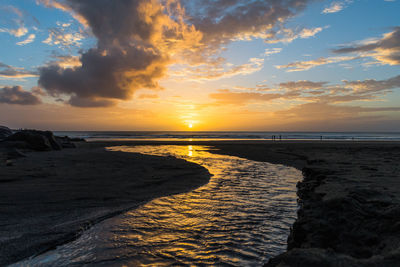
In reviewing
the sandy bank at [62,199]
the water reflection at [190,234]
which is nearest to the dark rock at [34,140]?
the sandy bank at [62,199]

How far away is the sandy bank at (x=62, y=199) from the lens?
14.5 ft

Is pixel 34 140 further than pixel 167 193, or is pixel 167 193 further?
Result: pixel 34 140

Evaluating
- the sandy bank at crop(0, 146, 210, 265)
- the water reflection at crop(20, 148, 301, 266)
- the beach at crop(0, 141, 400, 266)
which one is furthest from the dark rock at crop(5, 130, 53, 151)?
the water reflection at crop(20, 148, 301, 266)

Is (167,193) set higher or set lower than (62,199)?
lower

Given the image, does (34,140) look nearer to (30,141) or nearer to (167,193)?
(30,141)

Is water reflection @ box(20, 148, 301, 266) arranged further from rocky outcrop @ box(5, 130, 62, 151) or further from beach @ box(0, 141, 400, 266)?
rocky outcrop @ box(5, 130, 62, 151)

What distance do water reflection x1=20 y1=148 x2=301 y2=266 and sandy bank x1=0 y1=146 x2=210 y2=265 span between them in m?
0.42

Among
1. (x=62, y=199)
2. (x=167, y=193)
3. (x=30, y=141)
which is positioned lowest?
(x=167, y=193)

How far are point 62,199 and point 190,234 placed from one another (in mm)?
4150

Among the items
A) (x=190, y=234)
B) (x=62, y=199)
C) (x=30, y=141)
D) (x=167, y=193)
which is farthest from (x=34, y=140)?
(x=190, y=234)

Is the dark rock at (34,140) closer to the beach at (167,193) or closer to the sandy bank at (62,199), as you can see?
the sandy bank at (62,199)

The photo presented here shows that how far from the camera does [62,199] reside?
267 inches

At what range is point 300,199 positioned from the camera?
768 cm

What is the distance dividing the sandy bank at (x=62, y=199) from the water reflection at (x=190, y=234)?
42 centimetres
